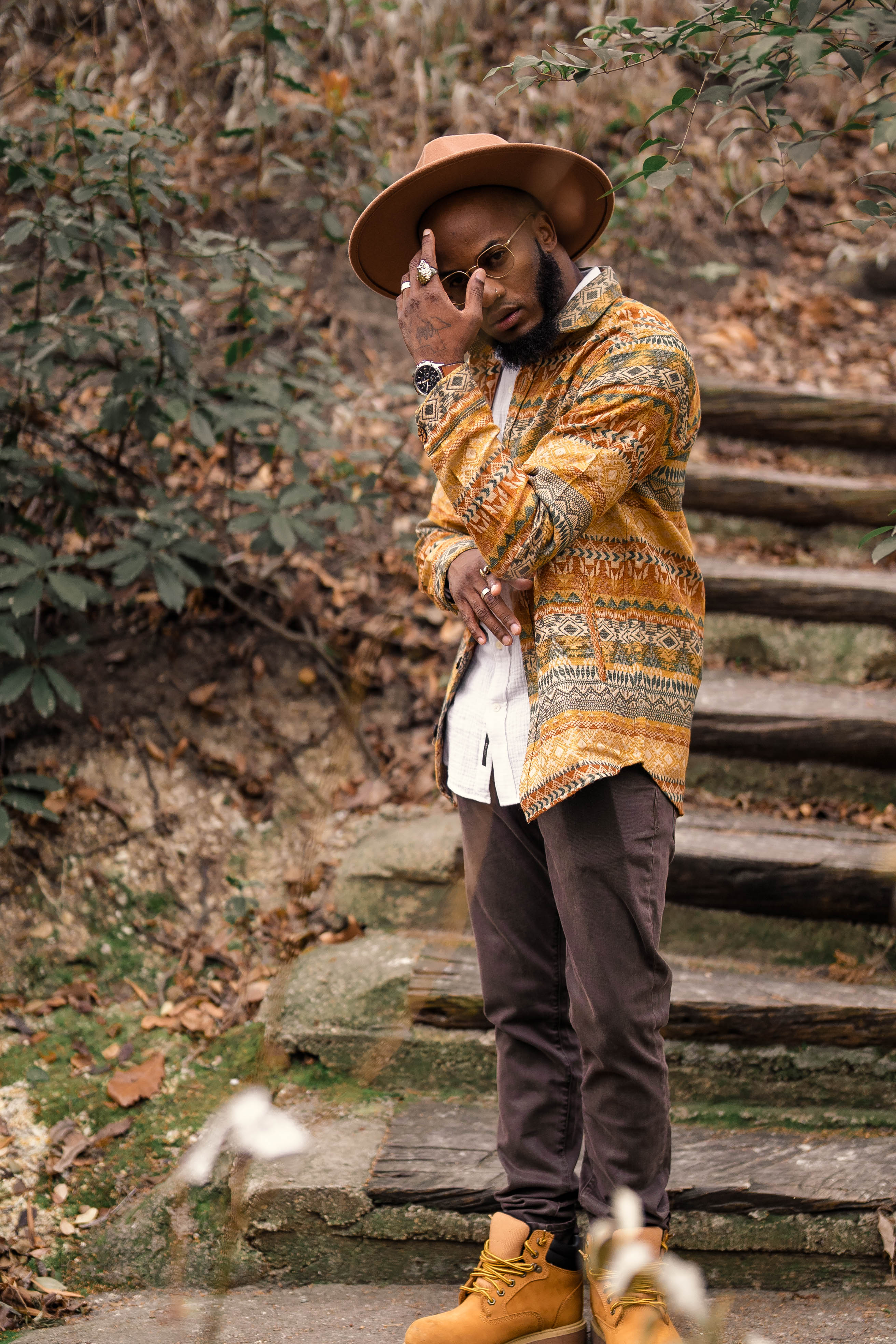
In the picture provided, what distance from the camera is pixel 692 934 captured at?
2.78 meters

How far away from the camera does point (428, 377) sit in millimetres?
1642

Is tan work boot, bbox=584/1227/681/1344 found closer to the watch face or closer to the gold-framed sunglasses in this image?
the watch face

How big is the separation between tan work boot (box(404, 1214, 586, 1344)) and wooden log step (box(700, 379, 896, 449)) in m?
3.26

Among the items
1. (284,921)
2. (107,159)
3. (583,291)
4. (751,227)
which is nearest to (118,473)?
(107,159)

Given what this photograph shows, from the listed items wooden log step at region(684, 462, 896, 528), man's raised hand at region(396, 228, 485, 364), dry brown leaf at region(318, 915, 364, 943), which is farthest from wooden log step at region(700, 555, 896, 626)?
man's raised hand at region(396, 228, 485, 364)

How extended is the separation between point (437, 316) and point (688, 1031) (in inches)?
69.8

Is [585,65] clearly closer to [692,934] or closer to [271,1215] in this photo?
[692,934]

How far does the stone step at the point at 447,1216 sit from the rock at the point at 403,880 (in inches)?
28.4

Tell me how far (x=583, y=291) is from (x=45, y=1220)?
2220mm

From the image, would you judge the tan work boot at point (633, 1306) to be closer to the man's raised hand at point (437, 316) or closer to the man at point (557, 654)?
the man at point (557, 654)

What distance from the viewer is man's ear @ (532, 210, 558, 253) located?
1775 millimetres

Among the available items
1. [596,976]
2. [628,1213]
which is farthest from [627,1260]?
[596,976]

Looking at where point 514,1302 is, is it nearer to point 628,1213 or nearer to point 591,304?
point 628,1213

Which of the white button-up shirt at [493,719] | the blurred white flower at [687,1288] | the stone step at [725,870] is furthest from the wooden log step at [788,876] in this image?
the blurred white flower at [687,1288]
